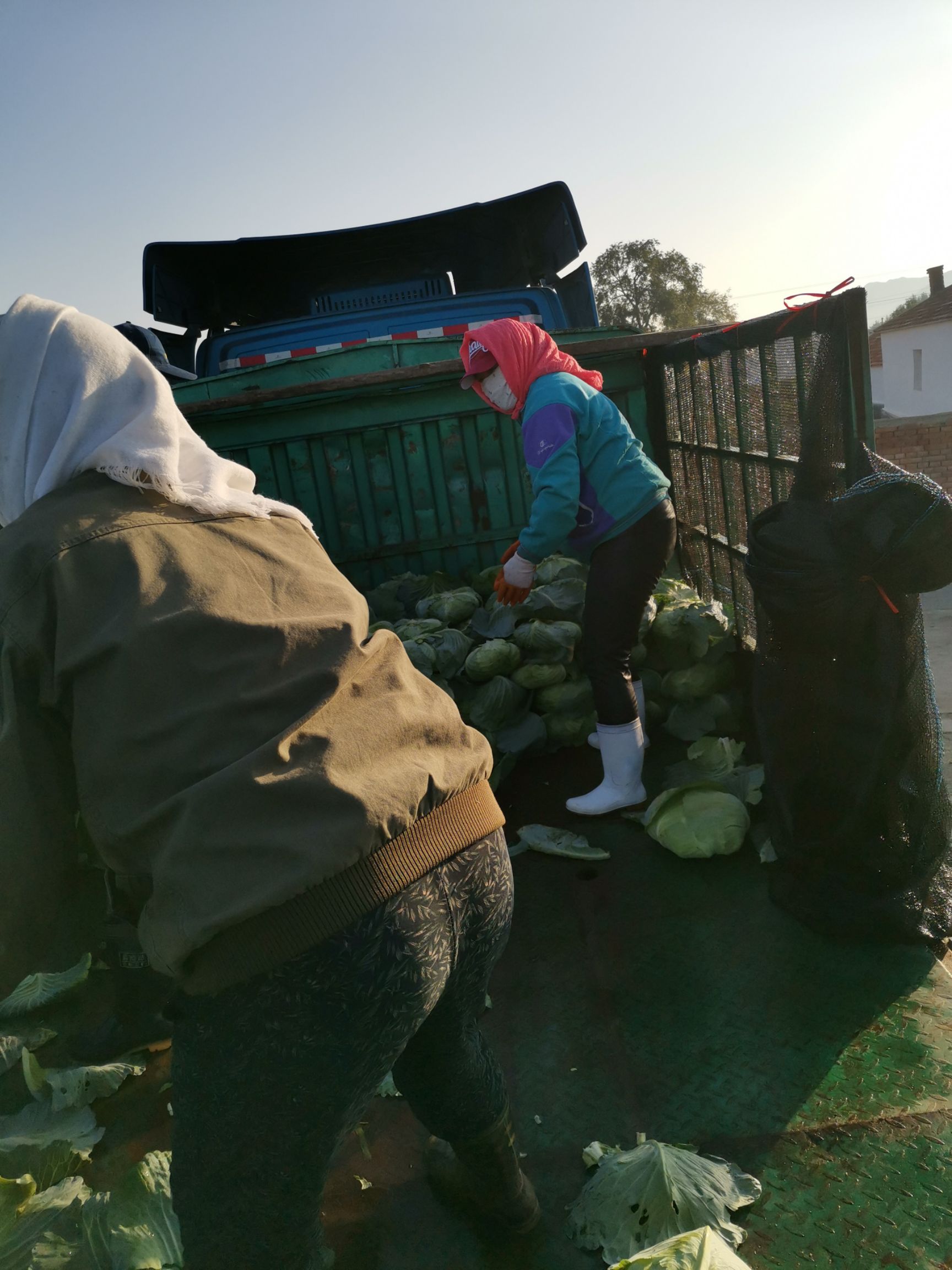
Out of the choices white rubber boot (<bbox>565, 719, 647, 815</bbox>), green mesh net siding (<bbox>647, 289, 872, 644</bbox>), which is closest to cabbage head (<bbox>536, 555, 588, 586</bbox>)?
green mesh net siding (<bbox>647, 289, 872, 644</bbox>)

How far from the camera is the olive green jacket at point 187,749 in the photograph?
1.21 metres

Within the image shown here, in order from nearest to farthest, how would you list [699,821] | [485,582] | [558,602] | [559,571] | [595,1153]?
[595,1153], [699,821], [558,602], [559,571], [485,582]

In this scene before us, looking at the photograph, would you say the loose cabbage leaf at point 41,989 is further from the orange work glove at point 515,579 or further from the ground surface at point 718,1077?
the orange work glove at point 515,579

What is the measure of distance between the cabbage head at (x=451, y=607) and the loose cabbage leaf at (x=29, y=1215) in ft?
9.31

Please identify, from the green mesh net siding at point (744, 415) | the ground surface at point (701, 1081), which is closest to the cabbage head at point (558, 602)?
the green mesh net siding at point (744, 415)

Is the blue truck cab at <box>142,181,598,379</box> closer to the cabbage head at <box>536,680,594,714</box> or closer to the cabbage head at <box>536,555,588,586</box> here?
the cabbage head at <box>536,555,588,586</box>

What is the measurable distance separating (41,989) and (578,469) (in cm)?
250

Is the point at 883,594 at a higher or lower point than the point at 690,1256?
higher

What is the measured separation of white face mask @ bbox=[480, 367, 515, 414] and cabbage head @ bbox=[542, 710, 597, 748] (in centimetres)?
143

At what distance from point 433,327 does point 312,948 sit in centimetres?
541

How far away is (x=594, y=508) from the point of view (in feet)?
11.5

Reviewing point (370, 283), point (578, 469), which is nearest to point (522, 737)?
point (578, 469)

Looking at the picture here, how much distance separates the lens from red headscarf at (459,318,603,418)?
3430 mm

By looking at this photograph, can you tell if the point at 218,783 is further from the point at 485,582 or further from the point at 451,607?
the point at 485,582
